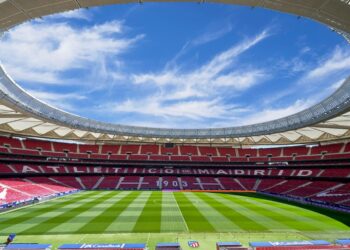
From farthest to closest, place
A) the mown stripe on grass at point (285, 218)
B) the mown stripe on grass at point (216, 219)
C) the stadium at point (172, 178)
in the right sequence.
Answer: the mown stripe on grass at point (285, 218), the mown stripe on grass at point (216, 219), the stadium at point (172, 178)

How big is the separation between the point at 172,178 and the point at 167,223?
3313 centimetres

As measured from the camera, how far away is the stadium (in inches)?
666

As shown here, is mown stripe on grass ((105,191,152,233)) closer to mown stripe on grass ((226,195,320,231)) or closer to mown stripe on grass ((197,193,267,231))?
mown stripe on grass ((197,193,267,231))

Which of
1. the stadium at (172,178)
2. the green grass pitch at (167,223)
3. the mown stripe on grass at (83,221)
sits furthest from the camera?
the mown stripe on grass at (83,221)

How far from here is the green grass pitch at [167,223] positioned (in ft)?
62.1

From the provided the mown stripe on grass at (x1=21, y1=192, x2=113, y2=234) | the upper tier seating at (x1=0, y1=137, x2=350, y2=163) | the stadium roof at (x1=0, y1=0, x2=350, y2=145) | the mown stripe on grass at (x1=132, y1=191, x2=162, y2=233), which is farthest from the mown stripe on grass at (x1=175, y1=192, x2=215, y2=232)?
the upper tier seating at (x1=0, y1=137, x2=350, y2=163)

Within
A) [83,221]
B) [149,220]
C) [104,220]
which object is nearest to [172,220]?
[149,220]

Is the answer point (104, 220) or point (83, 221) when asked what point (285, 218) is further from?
point (83, 221)

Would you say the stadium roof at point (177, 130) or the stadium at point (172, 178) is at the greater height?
the stadium roof at point (177, 130)

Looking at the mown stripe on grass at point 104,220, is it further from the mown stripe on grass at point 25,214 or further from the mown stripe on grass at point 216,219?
the mown stripe on grass at point 216,219

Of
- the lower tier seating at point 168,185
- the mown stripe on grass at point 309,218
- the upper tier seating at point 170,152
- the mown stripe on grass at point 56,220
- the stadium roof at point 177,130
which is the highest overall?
the stadium roof at point 177,130

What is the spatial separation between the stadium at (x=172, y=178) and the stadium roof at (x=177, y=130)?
0.40ft

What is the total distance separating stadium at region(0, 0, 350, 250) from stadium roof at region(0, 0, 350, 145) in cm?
12

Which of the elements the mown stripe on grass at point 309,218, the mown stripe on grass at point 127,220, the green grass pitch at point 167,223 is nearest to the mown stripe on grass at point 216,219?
the green grass pitch at point 167,223
